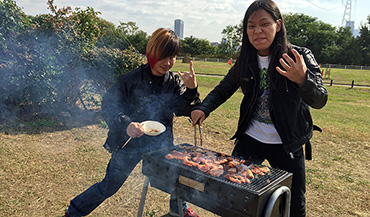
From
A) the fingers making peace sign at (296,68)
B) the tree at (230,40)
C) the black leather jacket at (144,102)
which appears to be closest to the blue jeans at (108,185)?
the black leather jacket at (144,102)

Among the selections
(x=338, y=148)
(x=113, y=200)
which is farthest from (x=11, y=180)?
(x=338, y=148)

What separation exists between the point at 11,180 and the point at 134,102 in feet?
8.08

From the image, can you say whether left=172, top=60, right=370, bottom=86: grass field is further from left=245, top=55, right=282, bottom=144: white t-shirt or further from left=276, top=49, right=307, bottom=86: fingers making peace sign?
left=276, top=49, right=307, bottom=86: fingers making peace sign

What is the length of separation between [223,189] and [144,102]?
3.90 feet

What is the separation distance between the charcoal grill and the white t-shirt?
299 mm

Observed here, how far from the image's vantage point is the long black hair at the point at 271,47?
2.11 meters

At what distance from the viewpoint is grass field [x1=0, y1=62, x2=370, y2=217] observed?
11.5 feet

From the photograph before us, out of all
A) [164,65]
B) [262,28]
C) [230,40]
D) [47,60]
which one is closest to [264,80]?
[262,28]

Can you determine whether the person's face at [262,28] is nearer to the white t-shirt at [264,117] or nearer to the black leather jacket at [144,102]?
the white t-shirt at [264,117]

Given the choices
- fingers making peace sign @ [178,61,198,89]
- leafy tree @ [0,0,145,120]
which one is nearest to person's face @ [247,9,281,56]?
fingers making peace sign @ [178,61,198,89]

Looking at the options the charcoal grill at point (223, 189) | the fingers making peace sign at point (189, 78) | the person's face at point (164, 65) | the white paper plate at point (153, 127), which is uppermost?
the person's face at point (164, 65)

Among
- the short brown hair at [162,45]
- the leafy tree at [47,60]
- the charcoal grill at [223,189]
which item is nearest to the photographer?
the charcoal grill at [223,189]

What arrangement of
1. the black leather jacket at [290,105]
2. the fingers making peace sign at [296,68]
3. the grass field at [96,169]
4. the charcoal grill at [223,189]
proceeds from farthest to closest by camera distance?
the grass field at [96,169], the black leather jacket at [290,105], the fingers making peace sign at [296,68], the charcoal grill at [223,189]

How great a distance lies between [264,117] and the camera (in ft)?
7.47
